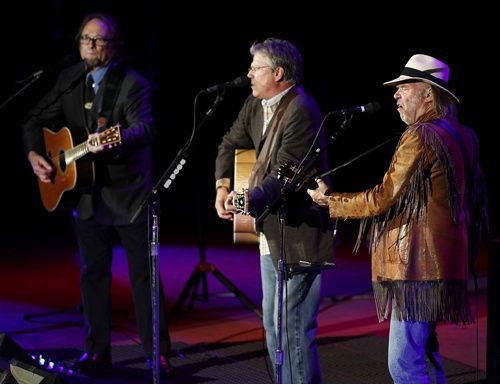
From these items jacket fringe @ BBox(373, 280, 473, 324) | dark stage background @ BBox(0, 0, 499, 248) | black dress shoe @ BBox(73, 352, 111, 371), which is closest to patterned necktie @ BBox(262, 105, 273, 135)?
jacket fringe @ BBox(373, 280, 473, 324)

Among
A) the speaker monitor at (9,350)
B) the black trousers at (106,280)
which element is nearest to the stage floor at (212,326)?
the speaker monitor at (9,350)

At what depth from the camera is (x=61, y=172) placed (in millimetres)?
6125

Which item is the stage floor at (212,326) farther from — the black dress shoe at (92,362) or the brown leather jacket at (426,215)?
the brown leather jacket at (426,215)

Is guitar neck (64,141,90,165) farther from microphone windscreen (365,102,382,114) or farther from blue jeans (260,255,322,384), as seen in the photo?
microphone windscreen (365,102,382,114)

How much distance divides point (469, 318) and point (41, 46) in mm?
7971

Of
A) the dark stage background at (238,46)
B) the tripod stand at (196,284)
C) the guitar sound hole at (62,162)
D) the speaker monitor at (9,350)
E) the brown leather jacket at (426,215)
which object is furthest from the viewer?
the dark stage background at (238,46)

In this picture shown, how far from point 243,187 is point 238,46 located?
6401 millimetres

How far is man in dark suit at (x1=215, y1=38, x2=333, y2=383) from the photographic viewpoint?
465 centimetres

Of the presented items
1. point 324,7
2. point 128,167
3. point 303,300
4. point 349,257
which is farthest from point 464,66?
point 303,300

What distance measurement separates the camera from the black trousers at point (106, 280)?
5.84 m

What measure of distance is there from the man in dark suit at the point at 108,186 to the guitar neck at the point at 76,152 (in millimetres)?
60

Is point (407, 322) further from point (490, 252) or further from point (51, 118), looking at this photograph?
point (51, 118)

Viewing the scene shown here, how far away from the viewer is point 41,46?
10922 mm

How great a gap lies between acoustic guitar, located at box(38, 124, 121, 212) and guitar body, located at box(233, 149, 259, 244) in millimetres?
872
